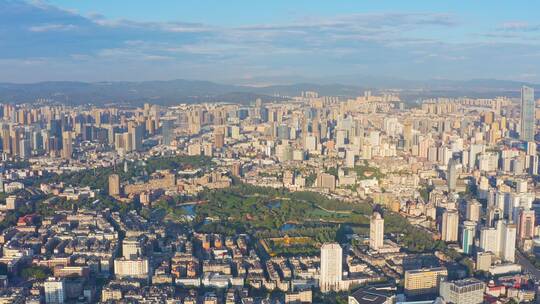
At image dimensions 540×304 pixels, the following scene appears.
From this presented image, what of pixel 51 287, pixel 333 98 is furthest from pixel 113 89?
pixel 51 287

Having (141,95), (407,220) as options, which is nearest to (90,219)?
(407,220)

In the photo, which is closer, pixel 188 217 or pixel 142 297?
pixel 142 297

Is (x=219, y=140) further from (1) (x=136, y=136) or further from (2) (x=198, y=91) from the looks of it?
(2) (x=198, y=91)

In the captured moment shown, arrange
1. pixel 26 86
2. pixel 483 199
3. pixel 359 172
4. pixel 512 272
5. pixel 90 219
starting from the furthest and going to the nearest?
1. pixel 26 86
2. pixel 359 172
3. pixel 483 199
4. pixel 90 219
5. pixel 512 272

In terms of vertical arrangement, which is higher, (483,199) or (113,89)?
(113,89)

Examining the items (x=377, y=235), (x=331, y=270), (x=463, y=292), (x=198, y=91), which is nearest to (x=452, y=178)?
(x=377, y=235)

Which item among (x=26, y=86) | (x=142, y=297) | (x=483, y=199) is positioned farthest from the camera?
(x=26, y=86)

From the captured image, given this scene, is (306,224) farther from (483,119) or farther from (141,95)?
(141,95)

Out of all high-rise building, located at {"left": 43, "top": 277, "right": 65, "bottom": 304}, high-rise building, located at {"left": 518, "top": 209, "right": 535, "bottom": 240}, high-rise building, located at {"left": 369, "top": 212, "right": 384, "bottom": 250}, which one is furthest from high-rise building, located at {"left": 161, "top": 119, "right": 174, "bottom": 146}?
high-rise building, located at {"left": 43, "top": 277, "right": 65, "bottom": 304}
